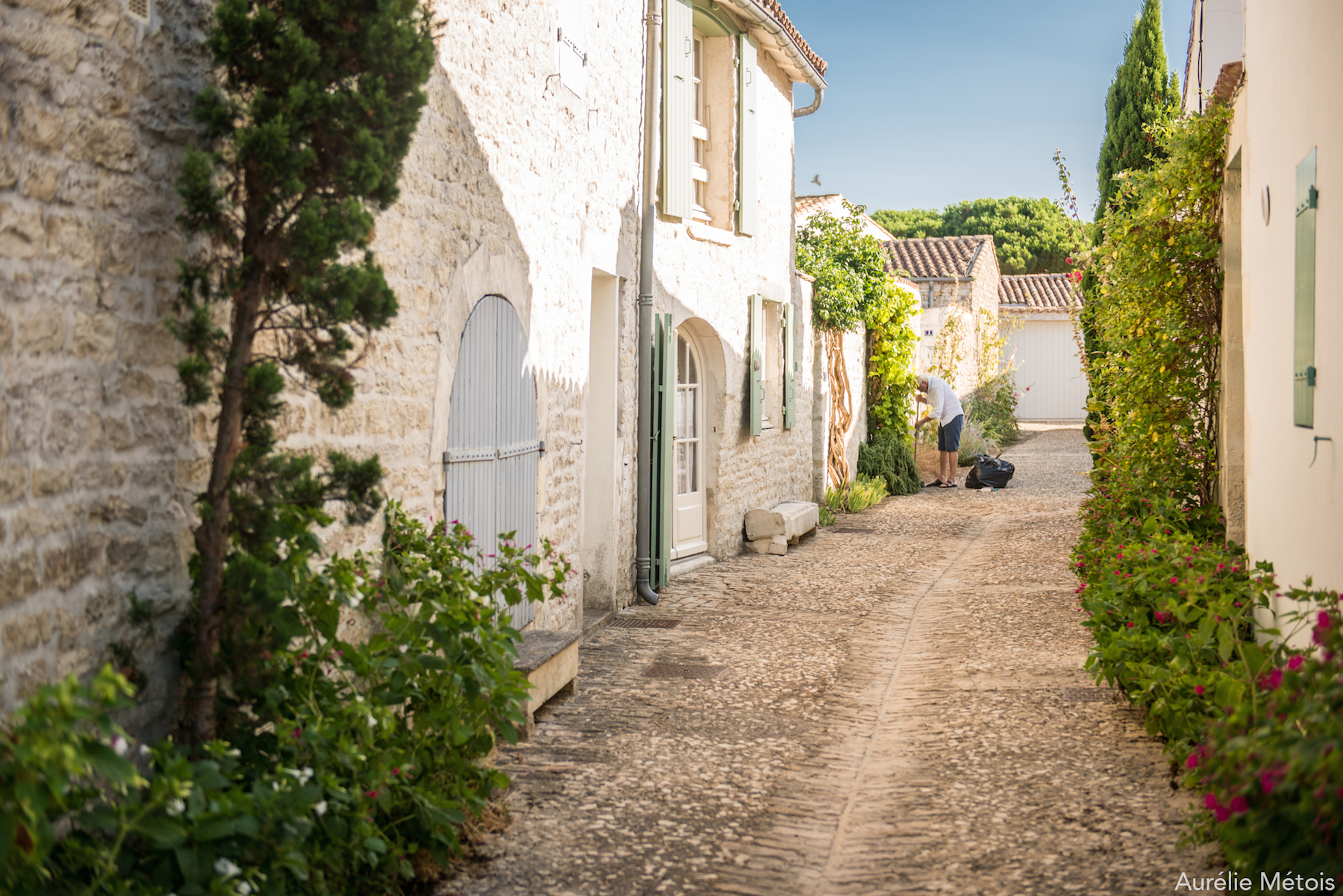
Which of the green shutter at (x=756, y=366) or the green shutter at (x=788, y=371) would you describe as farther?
the green shutter at (x=788, y=371)

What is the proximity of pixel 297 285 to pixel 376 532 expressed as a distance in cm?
129

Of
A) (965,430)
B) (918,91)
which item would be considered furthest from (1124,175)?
(918,91)

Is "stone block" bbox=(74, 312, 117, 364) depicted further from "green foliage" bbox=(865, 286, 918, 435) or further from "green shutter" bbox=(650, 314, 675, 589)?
"green foliage" bbox=(865, 286, 918, 435)

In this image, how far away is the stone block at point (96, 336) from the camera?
7.74 feet

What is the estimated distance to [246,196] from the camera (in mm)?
2764

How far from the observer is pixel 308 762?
2711mm

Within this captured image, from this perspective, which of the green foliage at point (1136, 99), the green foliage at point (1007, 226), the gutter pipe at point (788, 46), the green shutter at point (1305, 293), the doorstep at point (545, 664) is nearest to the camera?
the green shutter at point (1305, 293)

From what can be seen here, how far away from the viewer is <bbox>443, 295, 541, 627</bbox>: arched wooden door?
14.4 feet

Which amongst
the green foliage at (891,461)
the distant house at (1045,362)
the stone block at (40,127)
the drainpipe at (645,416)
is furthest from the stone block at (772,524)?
the distant house at (1045,362)

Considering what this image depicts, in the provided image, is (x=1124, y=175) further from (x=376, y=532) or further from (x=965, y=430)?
(x=965, y=430)

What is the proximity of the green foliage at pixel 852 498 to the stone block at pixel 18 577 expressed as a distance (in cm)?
997

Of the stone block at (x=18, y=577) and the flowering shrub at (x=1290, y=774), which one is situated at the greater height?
the stone block at (x=18, y=577)

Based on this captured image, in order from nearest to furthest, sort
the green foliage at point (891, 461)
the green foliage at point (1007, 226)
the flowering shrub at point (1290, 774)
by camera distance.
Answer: the flowering shrub at point (1290, 774), the green foliage at point (891, 461), the green foliage at point (1007, 226)

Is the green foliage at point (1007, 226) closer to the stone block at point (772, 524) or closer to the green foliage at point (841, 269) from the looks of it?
the green foliage at point (841, 269)
